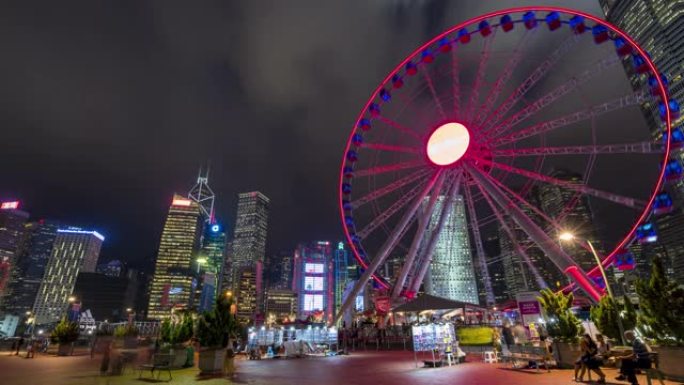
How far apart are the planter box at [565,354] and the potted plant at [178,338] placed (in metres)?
16.6

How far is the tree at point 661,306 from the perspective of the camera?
1039 cm

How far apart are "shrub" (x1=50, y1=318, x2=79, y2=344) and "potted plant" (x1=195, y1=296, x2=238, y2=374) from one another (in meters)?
19.8

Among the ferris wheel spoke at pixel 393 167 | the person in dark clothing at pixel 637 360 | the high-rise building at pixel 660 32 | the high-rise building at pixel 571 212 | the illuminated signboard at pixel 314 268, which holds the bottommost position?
the person in dark clothing at pixel 637 360

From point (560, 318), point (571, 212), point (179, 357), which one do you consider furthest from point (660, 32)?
point (179, 357)

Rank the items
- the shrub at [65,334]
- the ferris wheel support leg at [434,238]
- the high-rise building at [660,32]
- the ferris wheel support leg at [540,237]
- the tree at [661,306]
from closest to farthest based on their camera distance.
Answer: the tree at [661,306]
the ferris wheel support leg at [540,237]
the shrub at [65,334]
the ferris wheel support leg at [434,238]
the high-rise building at [660,32]

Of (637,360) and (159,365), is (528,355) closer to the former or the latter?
(637,360)

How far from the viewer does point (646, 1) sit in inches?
3354

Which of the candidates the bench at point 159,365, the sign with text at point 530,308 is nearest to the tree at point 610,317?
the sign with text at point 530,308

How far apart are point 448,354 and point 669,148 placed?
650 inches

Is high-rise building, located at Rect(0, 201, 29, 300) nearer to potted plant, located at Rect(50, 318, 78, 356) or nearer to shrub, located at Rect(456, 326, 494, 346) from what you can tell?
potted plant, located at Rect(50, 318, 78, 356)

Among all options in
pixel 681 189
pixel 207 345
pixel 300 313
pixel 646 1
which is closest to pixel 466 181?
pixel 207 345

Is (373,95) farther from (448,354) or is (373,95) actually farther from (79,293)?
(79,293)

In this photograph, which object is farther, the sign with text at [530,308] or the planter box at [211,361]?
the sign with text at [530,308]

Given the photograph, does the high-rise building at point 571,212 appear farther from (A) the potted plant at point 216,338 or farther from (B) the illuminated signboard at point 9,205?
(B) the illuminated signboard at point 9,205
